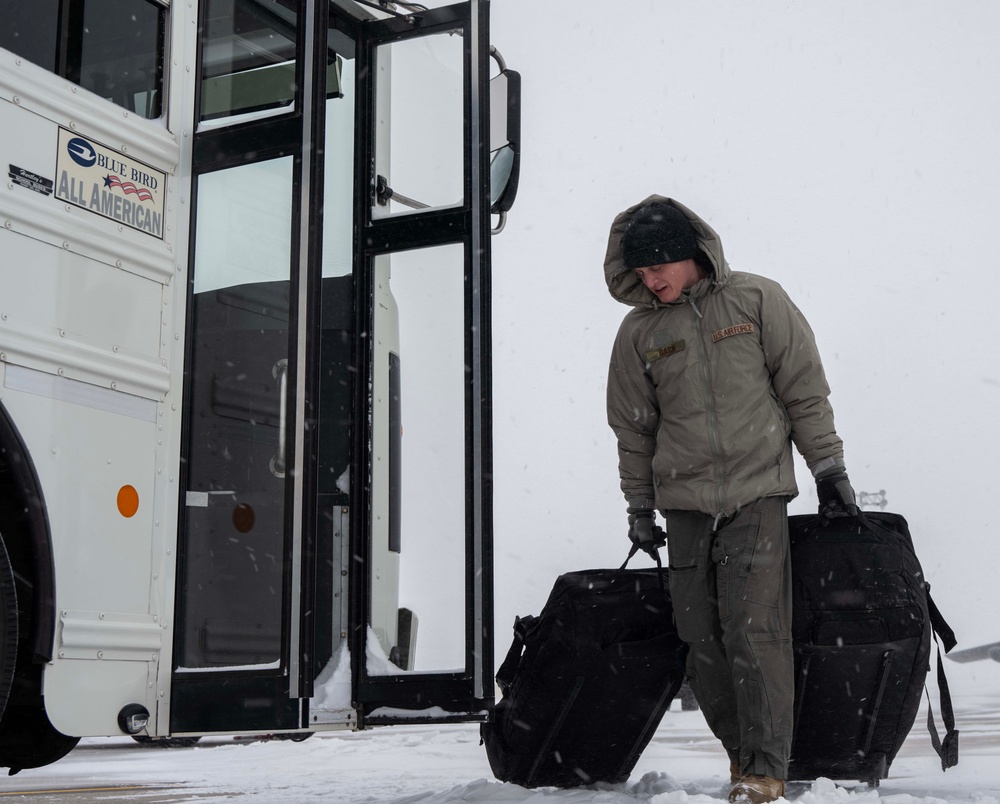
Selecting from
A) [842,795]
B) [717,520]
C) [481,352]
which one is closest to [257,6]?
[481,352]

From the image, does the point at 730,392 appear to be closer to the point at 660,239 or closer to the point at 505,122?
the point at 660,239

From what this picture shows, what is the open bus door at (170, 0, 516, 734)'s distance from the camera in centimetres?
326

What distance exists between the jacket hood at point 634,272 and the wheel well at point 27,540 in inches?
69.3

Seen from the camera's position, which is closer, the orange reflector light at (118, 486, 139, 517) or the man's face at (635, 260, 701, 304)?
the orange reflector light at (118, 486, 139, 517)

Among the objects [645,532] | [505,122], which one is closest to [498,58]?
[505,122]

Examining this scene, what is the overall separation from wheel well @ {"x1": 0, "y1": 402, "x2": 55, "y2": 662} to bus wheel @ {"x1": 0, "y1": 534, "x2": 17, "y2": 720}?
68 mm

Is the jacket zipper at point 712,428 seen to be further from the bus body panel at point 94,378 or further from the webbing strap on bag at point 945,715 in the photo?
the bus body panel at point 94,378

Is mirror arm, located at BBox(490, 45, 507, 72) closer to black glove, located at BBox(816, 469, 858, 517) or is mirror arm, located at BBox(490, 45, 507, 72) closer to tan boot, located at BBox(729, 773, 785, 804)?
black glove, located at BBox(816, 469, 858, 517)

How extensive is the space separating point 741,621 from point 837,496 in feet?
1.46

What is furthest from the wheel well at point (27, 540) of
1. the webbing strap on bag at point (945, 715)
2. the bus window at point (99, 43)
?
the webbing strap on bag at point (945, 715)

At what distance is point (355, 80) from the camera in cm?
410

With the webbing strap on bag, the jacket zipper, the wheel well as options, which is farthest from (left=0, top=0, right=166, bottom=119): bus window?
the webbing strap on bag

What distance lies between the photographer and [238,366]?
11.9 ft

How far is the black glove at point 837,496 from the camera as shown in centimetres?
322
